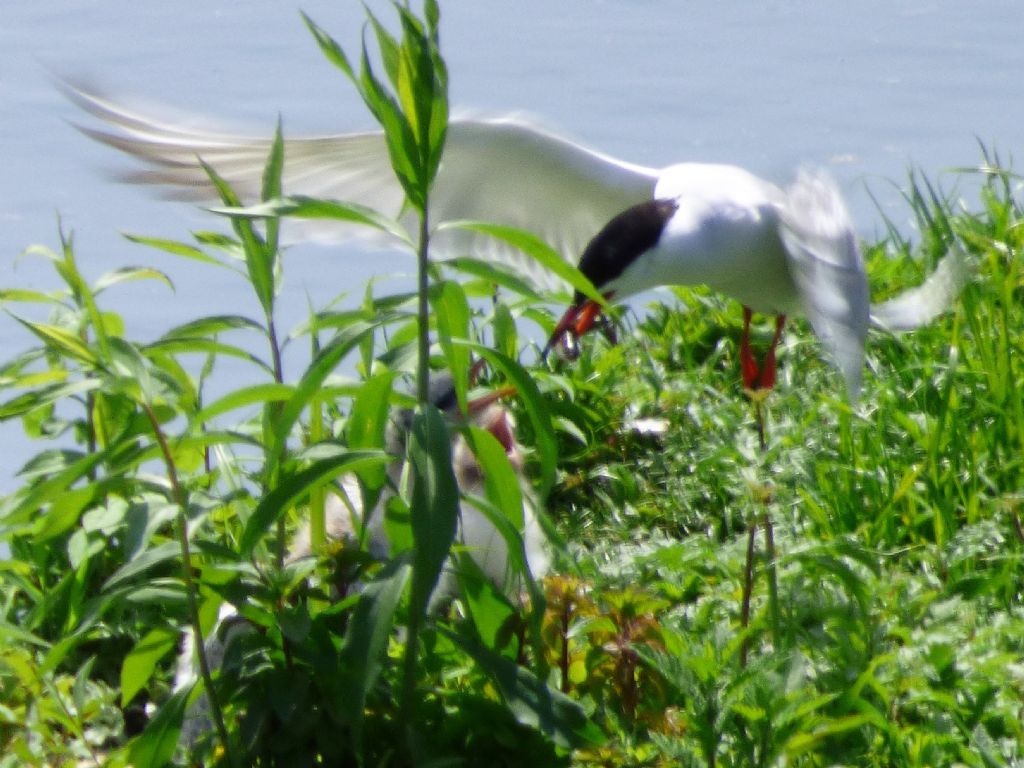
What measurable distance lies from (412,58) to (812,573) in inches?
48.8

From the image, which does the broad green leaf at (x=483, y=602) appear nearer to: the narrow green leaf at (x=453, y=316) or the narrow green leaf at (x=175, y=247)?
the narrow green leaf at (x=453, y=316)

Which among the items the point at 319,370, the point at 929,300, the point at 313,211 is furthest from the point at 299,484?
the point at 929,300

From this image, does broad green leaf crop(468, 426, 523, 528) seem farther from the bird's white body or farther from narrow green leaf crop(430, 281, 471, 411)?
the bird's white body

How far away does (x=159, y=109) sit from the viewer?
4.10 m

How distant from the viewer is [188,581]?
7.34 feet

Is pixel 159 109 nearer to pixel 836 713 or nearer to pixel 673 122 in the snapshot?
pixel 836 713

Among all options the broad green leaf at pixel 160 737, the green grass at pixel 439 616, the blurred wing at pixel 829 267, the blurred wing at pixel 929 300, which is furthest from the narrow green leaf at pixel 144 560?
the blurred wing at pixel 929 300

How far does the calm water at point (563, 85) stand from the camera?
817 centimetres

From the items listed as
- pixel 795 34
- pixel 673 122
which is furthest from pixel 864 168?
pixel 795 34

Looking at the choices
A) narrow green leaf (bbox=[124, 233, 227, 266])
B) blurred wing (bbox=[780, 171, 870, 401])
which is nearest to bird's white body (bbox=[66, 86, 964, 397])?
blurred wing (bbox=[780, 171, 870, 401])

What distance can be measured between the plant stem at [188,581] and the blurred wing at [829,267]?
1.96 m

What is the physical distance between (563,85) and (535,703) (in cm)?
812

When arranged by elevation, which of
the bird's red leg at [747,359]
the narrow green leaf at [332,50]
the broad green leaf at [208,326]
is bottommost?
the bird's red leg at [747,359]

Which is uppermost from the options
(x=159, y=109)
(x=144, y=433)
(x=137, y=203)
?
(x=159, y=109)
